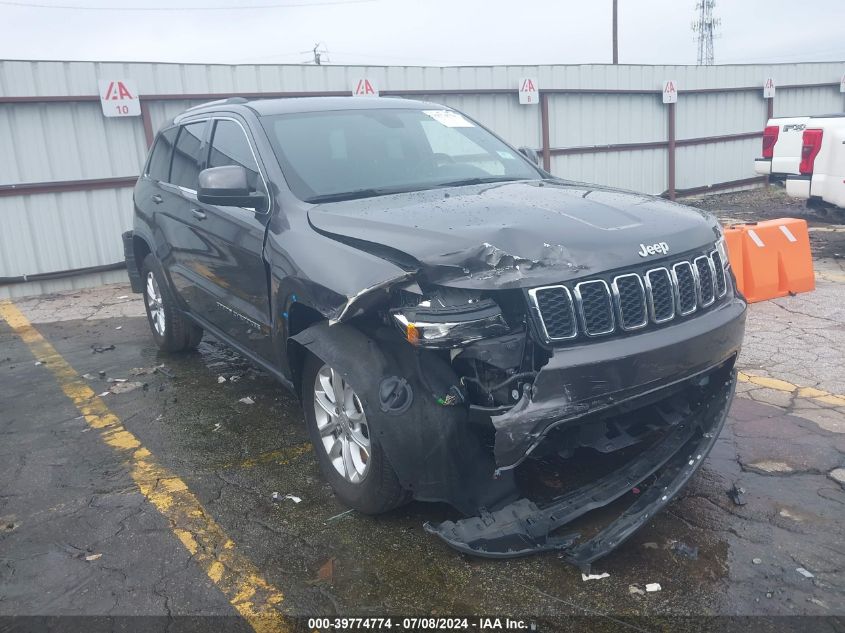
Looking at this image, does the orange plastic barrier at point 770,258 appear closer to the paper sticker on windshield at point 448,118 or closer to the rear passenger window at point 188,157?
the paper sticker on windshield at point 448,118

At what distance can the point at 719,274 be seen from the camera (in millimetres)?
3344

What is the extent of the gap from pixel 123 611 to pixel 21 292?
8.41 m

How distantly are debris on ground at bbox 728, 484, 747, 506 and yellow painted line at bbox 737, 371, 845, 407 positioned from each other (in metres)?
1.45

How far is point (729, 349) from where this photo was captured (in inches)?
127

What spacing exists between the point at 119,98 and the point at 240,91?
1.68 metres

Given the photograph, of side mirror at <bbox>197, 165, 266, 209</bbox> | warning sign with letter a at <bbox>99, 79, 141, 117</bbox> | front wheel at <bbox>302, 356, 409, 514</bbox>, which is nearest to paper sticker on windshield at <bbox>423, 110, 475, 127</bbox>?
side mirror at <bbox>197, 165, 266, 209</bbox>

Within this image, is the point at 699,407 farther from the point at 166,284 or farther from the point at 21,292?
the point at 21,292

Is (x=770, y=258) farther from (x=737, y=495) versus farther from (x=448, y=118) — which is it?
(x=737, y=495)

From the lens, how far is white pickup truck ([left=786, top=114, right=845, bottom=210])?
8898mm

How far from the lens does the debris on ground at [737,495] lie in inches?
134

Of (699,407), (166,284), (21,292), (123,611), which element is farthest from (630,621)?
(21,292)

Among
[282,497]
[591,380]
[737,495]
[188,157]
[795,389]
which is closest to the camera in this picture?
[591,380]

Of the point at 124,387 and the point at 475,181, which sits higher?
the point at 475,181

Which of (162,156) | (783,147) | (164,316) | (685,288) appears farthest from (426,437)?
(783,147)
